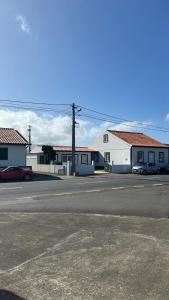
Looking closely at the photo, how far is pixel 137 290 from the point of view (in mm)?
5660

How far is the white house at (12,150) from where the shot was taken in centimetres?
4021

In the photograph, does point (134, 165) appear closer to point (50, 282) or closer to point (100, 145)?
point (100, 145)

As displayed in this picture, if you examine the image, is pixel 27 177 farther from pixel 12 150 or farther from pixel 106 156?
pixel 106 156

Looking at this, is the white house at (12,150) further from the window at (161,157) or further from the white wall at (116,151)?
the window at (161,157)

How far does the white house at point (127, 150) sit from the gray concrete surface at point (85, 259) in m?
38.8

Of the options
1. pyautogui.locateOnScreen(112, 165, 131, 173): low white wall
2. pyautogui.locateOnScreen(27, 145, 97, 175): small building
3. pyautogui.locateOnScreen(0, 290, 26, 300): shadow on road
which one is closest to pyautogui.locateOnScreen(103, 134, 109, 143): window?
pyautogui.locateOnScreen(27, 145, 97, 175): small building

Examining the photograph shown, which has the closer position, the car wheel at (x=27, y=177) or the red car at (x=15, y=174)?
the red car at (x=15, y=174)

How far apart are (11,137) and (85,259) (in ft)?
118

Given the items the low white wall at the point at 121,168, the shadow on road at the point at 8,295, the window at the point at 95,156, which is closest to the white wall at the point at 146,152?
the low white wall at the point at 121,168

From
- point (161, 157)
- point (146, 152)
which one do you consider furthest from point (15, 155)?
point (161, 157)

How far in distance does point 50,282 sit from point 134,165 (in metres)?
45.8

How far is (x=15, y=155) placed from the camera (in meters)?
41.0

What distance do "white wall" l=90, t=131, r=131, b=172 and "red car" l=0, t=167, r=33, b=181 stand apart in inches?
661

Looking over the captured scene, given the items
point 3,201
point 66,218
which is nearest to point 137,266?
point 66,218
